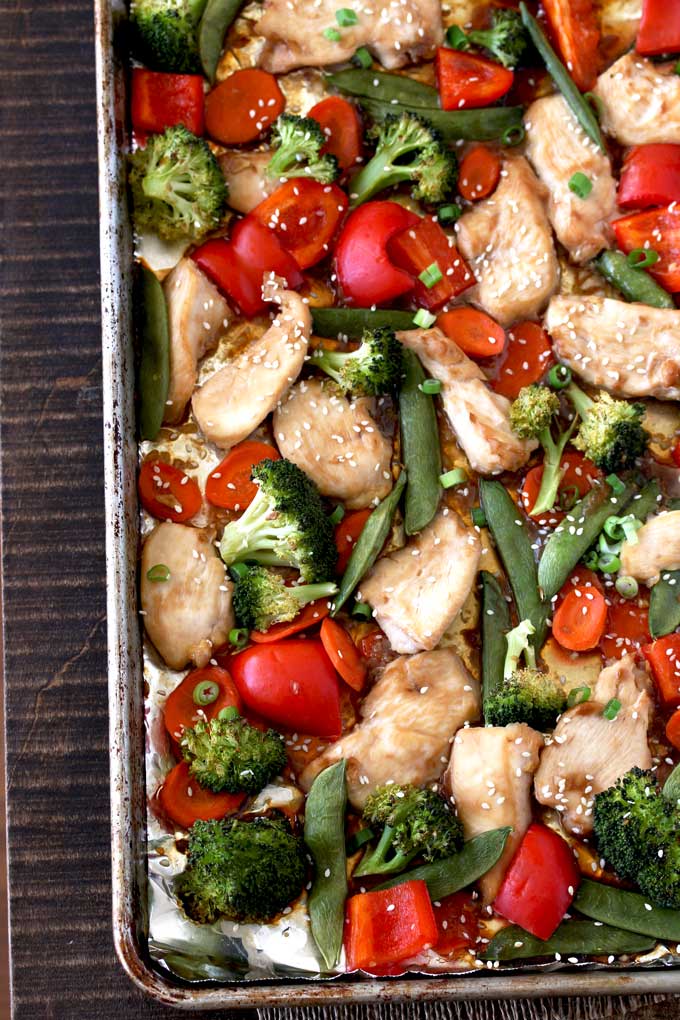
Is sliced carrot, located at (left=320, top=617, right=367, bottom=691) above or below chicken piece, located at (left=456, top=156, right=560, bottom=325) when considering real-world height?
below

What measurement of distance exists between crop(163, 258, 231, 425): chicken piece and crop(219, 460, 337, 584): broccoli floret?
1.14ft

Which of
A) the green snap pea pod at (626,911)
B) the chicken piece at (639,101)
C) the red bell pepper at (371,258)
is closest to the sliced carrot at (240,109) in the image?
the red bell pepper at (371,258)

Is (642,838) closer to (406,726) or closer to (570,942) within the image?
(570,942)

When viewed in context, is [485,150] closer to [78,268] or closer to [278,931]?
[78,268]

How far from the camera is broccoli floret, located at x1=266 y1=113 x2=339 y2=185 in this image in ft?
12.0

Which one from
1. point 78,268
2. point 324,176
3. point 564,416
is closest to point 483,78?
point 324,176

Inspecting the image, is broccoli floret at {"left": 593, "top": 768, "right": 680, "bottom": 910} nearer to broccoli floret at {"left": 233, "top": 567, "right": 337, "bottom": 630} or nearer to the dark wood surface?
the dark wood surface

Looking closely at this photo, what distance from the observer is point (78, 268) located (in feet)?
13.0

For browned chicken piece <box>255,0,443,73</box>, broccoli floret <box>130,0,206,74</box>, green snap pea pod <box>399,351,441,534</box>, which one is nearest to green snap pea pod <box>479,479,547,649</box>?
green snap pea pod <box>399,351,441,534</box>

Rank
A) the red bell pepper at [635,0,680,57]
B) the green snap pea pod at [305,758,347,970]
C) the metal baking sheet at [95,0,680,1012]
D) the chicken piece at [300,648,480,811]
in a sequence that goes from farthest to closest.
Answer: the red bell pepper at [635,0,680,57]
the chicken piece at [300,648,480,811]
the green snap pea pod at [305,758,347,970]
the metal baking sheet at [95,0,680,1012]

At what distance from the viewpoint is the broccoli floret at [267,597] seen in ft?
11.3

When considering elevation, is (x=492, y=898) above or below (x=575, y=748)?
below

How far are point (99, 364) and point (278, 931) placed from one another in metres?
1.89

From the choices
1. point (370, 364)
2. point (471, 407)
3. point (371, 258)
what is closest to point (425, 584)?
point (471, 407)
